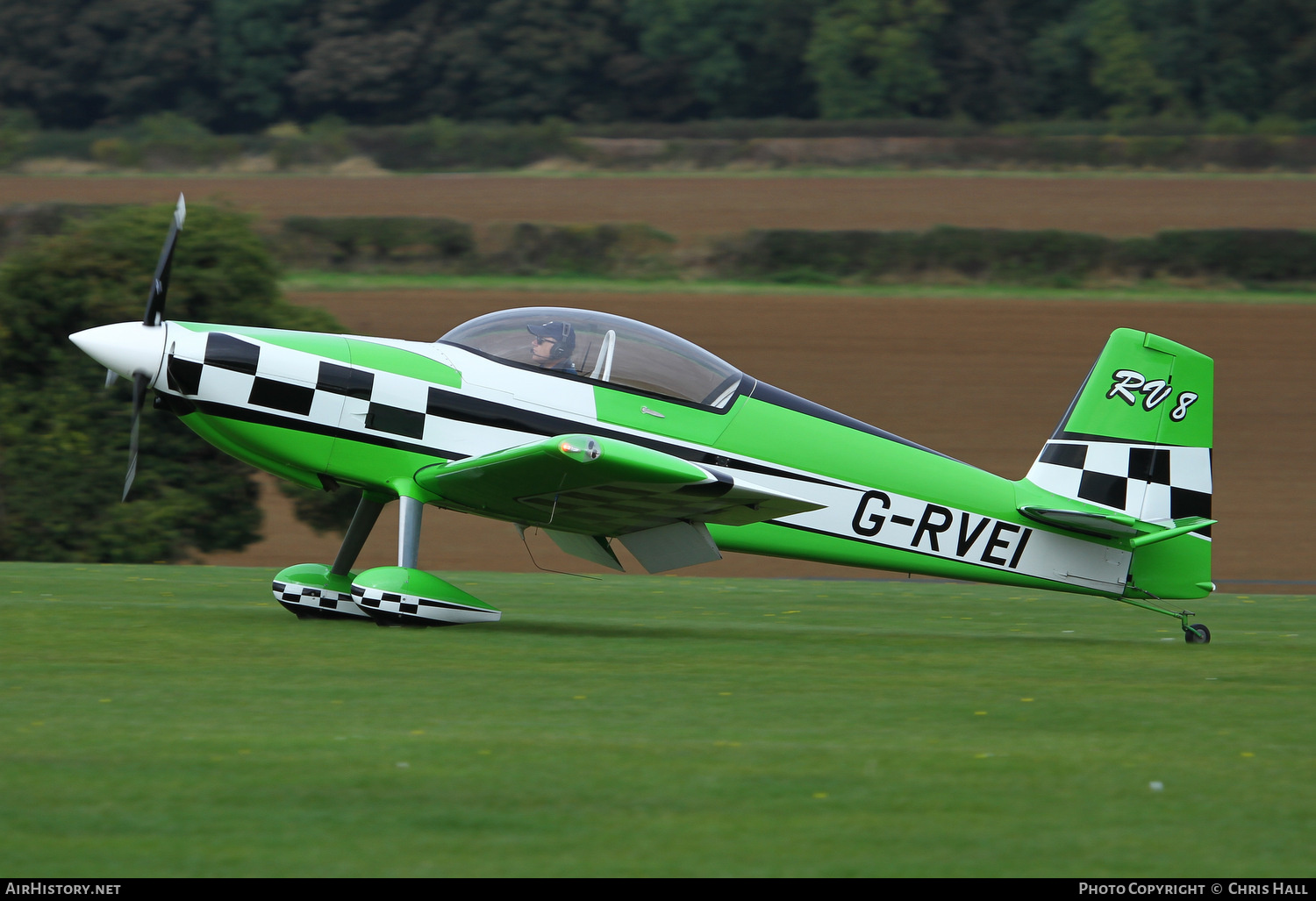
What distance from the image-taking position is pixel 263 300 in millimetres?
18234

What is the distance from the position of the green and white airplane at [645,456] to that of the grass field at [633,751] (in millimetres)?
539

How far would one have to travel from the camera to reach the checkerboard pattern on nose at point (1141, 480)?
9.48 metres

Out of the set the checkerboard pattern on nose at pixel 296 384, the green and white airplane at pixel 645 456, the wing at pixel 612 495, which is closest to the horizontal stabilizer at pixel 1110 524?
the green and white airplane at pixel 645 456

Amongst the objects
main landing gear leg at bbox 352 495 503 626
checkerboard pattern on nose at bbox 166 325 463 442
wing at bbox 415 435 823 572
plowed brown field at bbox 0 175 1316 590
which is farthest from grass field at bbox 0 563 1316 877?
plowed brown field at bbox 0 175 1316 590

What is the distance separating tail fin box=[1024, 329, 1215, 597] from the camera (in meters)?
9.49

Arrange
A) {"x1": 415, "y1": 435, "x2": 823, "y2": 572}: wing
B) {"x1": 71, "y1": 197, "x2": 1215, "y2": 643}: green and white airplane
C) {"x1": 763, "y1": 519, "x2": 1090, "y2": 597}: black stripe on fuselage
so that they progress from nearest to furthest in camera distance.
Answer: {"x1": 415, "y1": 435, "x2": 823, "y2": 572}: wing
{"x1": 71, "y1": 197, "x2": 1215, "y2": 643}: green and white airplane
{"x1": 763, "y1": 519, "x2": 1090, "y2": 597}: black stripe on fuselage

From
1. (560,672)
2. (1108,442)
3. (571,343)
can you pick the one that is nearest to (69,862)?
(560,672)

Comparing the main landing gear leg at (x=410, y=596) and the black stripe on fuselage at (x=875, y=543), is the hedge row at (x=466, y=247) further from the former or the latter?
the main landing gear leg at (x=410, y=596)

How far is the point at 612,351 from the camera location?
8906 mm

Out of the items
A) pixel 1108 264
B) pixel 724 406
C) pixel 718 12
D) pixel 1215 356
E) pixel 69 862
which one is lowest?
pixel 69 862

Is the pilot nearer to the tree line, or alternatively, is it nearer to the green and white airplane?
the green and white airplane

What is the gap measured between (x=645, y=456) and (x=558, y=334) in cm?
138
